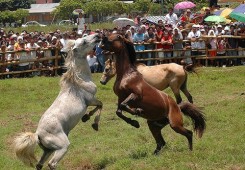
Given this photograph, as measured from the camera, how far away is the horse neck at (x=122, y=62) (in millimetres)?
10180

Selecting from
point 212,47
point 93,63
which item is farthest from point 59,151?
point 212,47

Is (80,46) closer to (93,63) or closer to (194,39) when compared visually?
(93,63)

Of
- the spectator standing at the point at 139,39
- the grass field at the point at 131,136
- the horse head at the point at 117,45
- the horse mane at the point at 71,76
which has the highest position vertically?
the horse head at the point at 117,45

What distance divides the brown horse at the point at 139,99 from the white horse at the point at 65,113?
0.43 meters

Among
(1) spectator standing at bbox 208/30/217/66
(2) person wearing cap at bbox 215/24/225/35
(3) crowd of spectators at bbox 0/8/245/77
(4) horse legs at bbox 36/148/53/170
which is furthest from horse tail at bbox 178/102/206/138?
(2) person wearing cap at bbox 215/24/225/35

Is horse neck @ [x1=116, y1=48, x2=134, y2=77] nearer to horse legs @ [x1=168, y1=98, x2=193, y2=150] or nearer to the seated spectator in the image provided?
horse legs @ [x1=168, y1=98, x2=193, y2=150]

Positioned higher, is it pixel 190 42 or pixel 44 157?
pixel 190 42

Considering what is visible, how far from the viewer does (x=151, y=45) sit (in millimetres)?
23141

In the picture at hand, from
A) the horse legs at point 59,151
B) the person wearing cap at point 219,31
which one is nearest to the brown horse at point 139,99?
the horse legs at point 59,151

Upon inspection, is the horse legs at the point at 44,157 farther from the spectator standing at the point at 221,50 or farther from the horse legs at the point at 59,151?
the spectator standing at the point at 221,50

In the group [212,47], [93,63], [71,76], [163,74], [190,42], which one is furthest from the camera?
[212,47]

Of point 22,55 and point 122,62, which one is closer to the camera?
point 122,62

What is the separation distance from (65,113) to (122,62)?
63.2 inches

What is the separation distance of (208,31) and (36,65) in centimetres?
727
